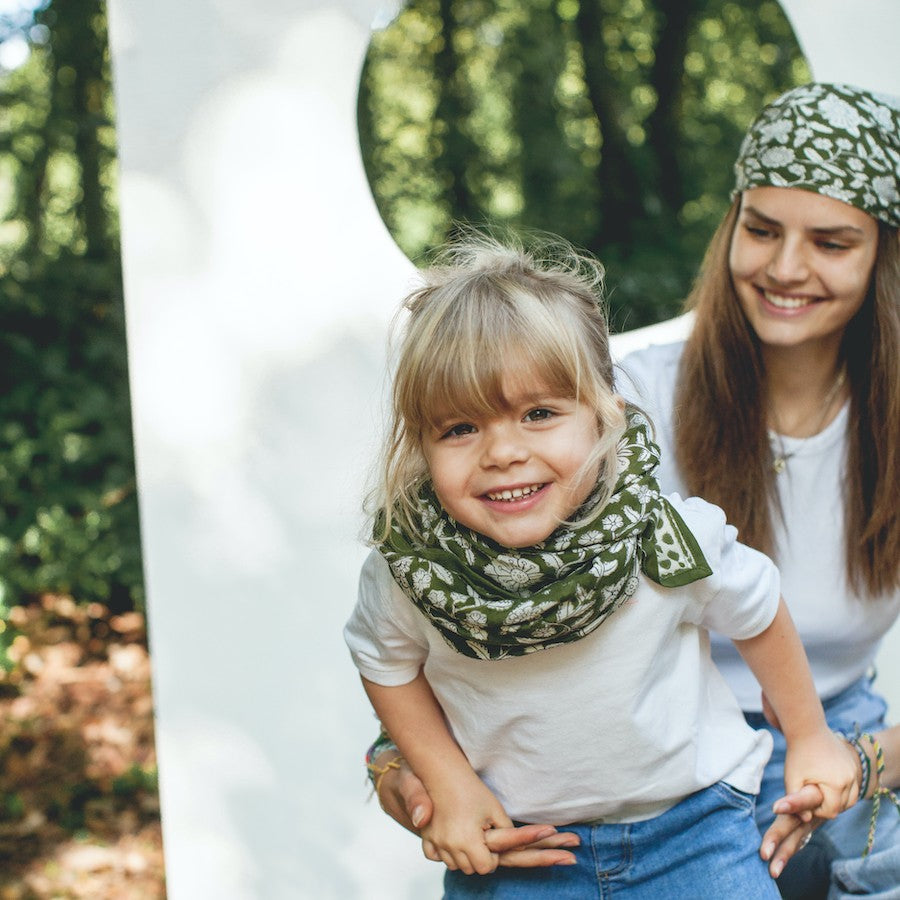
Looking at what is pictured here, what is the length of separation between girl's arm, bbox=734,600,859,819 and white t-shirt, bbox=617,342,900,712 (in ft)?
1.13

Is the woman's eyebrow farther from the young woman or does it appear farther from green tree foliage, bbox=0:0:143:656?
green tree foliage, bbox=0:0:143:656

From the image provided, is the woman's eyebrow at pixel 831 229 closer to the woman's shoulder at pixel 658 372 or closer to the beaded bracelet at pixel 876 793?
the woman's shoulder at pixel 658 372

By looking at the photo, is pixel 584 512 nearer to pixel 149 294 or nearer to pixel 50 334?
pixel 149 294

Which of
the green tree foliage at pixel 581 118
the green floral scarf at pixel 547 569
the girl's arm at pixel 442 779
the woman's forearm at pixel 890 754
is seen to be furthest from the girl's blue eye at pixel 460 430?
the green tree foliage at pixel 581 118

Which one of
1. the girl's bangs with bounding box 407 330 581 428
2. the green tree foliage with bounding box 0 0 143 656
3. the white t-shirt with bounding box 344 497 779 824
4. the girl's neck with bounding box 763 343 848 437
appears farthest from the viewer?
the green tree foliage with bounding box 0 0 143 656

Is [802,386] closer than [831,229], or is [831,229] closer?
[831,229]

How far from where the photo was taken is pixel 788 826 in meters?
1.70

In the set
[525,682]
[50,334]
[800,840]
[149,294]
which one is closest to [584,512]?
[525,682]

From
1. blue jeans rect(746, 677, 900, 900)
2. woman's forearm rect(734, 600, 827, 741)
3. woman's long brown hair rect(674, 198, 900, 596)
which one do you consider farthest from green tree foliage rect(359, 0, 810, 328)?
woman's forearm rect(734, 600, 827, 741)

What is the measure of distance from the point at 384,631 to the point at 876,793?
803mm

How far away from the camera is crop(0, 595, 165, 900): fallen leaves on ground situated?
11.0 feet

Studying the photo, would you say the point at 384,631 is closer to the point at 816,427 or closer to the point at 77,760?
the point at 816,427

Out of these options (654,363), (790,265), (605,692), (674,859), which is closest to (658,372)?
(654,363)

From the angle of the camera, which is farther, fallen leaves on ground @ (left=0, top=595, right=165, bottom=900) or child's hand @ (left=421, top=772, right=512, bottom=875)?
fallen leaves on ground @ (left=0, top=595, right=165, bottom=900)
